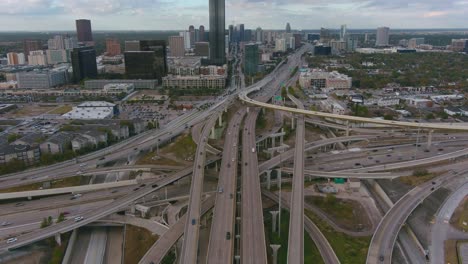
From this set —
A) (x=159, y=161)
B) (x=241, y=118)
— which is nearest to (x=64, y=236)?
(x=159, y=161)

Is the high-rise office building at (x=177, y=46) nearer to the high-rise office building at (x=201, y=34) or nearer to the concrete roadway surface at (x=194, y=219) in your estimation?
the high-rise office building at (x=201, y=34)

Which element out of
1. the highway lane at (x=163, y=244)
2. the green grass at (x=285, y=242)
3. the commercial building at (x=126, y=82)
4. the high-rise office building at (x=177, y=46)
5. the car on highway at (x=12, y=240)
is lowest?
the green grass at (x=285, y=242)

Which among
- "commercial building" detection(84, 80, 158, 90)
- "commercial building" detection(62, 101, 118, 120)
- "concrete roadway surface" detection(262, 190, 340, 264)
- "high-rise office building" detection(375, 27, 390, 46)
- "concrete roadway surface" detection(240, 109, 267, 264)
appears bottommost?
"concrete roadway surface" detection(262, 190, 340, 264)

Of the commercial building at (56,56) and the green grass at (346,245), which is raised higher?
the commercial building at (56,56)

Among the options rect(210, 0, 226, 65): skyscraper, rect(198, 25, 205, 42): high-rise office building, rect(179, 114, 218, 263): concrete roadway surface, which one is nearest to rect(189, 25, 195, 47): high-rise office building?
rect(198, 25, 205, 42): high-rise office building

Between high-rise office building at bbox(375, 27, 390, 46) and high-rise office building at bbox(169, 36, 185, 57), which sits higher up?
high-rise office building at bbox(375, 27, 390, 46)

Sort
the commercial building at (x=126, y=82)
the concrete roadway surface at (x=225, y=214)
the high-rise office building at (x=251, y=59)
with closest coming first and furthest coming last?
the concrete roadway surface at (x=225, y=214)
the commercial building at (x=126, y=82)
the high-rise office building at (x=251, y=59)

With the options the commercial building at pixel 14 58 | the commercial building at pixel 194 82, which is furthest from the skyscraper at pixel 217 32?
the commercial building at pixel 14 58

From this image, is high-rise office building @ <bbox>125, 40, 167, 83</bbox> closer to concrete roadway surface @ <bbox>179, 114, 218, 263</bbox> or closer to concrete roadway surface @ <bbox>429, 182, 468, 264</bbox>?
concrete roadway surface @ <bbox>179, 114, 218, 263</bbox>
